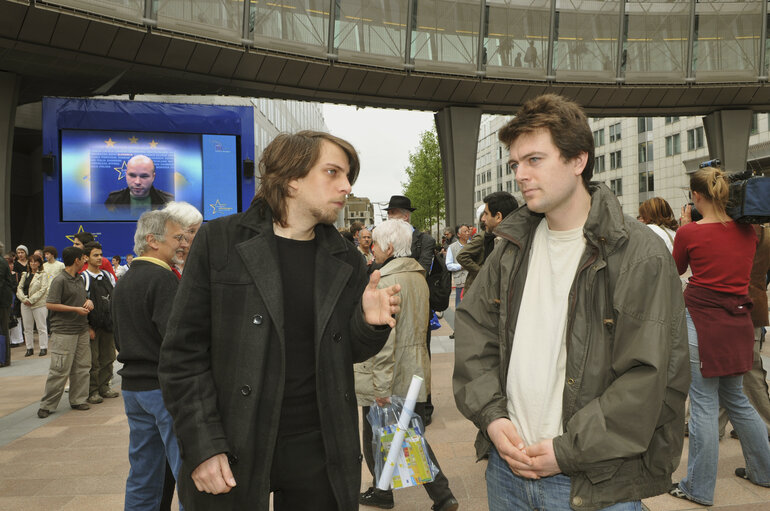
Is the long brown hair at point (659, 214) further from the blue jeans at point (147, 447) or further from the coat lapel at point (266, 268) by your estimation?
the blue jeans at point (147, 447)

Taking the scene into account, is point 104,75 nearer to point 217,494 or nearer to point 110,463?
point 110,463

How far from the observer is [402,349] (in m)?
4.08

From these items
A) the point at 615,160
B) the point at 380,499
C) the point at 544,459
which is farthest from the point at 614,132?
the point at 544,459

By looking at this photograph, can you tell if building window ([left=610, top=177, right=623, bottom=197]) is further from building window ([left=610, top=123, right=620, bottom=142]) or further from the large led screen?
the large led screen

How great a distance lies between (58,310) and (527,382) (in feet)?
20.9

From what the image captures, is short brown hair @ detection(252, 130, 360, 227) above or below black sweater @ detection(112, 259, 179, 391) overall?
above

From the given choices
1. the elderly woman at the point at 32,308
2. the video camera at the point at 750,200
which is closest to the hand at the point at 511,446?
the video camera at the point at 750,200

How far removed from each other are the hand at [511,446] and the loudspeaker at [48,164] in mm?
18968

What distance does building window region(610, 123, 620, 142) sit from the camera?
56.8 m

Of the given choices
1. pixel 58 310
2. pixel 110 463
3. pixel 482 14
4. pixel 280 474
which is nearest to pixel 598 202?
pixel 280 474

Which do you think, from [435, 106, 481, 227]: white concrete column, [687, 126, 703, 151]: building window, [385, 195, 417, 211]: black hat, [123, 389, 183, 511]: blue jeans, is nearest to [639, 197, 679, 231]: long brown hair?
[385, 195, 417, 211]: black hat

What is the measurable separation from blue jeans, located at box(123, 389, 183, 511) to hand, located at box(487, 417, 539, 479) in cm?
194

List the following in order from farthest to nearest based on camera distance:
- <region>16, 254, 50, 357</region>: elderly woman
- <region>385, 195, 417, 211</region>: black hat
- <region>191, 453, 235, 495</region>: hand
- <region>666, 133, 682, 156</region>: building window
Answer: <region>666, 133, 682, 156</region>: building window < <region>16, 254, 50, 357</region>: elderly woman < <region>385, 195, 417, 211</region>: black hat < <region>191, 453, 235, 495</region>: hand

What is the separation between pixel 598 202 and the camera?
1.88 metres
